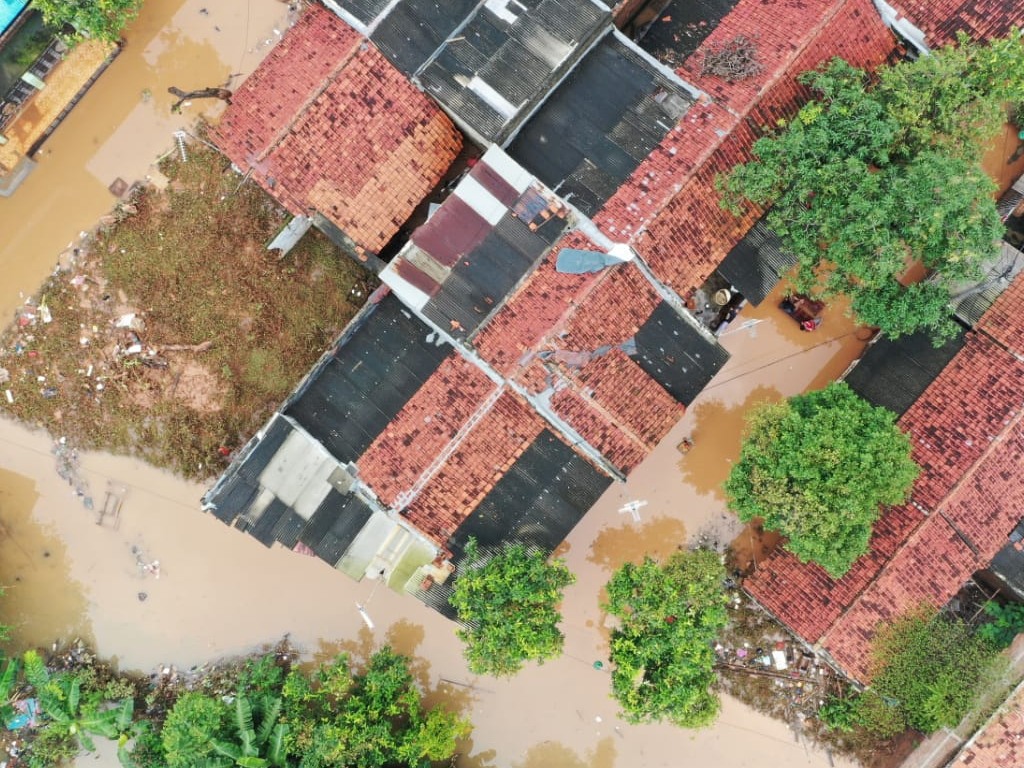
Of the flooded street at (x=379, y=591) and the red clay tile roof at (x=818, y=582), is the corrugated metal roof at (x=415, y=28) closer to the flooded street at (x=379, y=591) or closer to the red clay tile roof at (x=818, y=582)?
the flooded street at (x=379, y=591)

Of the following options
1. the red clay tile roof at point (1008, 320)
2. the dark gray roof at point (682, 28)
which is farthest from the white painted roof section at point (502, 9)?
the red clay tile roof at point (1008, 320)

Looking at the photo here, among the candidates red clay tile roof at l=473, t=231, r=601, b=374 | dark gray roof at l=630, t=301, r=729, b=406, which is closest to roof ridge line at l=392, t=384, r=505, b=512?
red clay tile roof at l=473, t=231, r=601, b=374

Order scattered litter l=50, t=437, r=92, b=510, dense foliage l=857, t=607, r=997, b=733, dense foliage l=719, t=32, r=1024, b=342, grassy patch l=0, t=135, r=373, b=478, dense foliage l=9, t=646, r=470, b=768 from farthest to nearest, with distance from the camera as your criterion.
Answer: scattered litter l=50, t=437, r=92, b=510
grassy patch l=0, t=135, r=373, b=478
dense foliage l=857, t=607, r=997, b=733
dense foliage l=9, t=646, r=470, b=768
dense foliage l=719, t=32, r=1024, b=342

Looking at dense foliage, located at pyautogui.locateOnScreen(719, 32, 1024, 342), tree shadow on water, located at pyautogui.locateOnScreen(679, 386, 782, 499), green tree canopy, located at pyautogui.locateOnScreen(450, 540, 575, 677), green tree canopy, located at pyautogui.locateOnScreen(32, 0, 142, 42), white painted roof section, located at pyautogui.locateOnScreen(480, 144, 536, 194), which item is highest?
dense foliage, located at pyautogui.locateOnScreen(719, 32, 1024, 342)

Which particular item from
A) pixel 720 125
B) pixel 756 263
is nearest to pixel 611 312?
pixel 756 263

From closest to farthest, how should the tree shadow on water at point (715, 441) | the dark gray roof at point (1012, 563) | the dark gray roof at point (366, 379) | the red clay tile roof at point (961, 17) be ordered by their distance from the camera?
the red clay tile roof at point (961, 17) < the dark gray roof at point (366, 379) < the dark gray roof at point (1012, 563) < the tree shadow on water at point (715, 441)

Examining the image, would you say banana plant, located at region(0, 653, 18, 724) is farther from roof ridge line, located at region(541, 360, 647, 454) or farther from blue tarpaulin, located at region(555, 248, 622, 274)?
blue tarpaulin, located at region(555, 248, 622, 274)

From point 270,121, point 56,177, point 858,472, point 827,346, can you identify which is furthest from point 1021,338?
point 56,177
